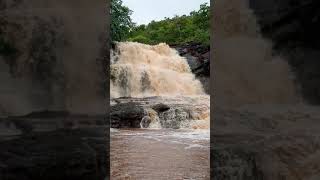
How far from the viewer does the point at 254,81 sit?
373 cm

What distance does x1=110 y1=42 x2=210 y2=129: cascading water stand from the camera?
1433 centimetres

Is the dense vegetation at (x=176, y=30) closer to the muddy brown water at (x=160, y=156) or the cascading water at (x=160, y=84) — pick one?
the cascading water at (x=160, y=84)

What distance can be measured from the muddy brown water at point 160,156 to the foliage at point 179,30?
678 inches

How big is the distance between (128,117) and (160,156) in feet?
21.2

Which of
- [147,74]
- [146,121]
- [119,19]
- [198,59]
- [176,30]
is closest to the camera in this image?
[146,121]

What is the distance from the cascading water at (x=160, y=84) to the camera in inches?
564

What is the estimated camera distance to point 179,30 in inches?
1235

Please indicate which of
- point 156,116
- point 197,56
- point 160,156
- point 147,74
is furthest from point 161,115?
point 197,56

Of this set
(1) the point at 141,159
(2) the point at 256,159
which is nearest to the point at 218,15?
(2) the point at 256,159

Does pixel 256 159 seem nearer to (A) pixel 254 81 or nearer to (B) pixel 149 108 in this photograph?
(A) pixel 254 81

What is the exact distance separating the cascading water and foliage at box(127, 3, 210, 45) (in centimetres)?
915

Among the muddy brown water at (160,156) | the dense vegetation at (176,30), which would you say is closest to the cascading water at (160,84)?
the muddy brown water at (160,156)

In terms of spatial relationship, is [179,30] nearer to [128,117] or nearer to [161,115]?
[161,115]

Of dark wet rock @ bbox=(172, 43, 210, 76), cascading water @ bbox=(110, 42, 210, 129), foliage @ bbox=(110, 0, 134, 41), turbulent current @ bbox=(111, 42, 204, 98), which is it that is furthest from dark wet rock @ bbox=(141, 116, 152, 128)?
foliage @ bbox=(110, 0, 134, 41)
